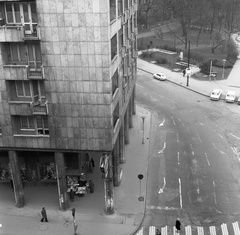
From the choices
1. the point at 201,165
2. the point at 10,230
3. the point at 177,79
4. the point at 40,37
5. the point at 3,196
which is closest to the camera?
the point at 40,37

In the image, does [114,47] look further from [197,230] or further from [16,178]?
[197,230]

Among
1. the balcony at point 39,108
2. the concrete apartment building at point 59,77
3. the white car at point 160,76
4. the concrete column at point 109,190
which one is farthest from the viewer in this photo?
the white car at point 160,76

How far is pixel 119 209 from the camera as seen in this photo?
3262 cm

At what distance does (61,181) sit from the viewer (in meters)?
30.9

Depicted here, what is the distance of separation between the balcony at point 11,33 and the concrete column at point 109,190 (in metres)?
12.2

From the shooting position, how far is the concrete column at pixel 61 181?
2981 cm

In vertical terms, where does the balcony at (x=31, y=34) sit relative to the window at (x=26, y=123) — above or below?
above

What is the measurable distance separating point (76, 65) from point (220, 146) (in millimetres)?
26113

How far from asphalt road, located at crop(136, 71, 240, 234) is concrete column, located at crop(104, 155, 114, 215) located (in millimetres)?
3362

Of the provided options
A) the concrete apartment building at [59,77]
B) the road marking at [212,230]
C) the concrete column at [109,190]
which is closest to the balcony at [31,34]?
the concrete apartment building at [59,77]

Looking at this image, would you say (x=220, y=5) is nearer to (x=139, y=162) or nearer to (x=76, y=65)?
(x=139, y=162)

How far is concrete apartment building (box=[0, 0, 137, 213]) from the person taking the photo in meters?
24.6

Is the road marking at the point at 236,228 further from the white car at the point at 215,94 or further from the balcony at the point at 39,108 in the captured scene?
the white car at the point at 215,94

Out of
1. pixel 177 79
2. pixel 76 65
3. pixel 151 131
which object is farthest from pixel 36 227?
pixel 177 79
